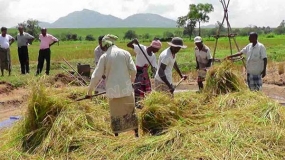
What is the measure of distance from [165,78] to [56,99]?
1500mm

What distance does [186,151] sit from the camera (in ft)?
14.3

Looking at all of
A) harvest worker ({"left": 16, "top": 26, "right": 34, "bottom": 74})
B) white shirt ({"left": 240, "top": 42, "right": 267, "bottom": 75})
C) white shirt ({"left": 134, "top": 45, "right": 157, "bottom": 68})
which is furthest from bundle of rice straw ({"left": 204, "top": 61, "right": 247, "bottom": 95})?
harvest worker ({"left": 16, "top": 26, "right": 34, "bottom": 74})

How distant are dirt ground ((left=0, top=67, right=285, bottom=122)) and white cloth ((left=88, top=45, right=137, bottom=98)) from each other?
2.43 metres

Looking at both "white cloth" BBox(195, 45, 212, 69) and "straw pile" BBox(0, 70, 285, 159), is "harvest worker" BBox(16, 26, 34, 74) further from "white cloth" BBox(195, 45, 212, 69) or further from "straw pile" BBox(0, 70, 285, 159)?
"straw pile" BBox(0, 70, 285, 159)

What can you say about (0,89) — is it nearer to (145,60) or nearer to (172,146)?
(145,60)

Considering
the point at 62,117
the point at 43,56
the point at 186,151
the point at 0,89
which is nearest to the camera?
the point at 186,151

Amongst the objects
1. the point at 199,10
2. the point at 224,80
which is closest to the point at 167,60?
the point at 224,80

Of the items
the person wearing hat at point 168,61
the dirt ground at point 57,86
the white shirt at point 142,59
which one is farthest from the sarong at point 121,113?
the dirt ground at point 57,86

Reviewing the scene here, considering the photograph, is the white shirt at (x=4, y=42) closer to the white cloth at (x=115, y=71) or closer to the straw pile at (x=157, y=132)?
the straw pile at (x=157, y=132)

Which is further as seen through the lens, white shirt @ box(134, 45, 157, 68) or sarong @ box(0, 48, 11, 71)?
sarong @ box(0, 48, 11, 71)

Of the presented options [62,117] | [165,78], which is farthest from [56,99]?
[165,78]

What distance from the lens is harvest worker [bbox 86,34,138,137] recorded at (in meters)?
4.95

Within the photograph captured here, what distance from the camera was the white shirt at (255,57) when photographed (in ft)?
23.5

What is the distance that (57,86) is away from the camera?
10031 mm
